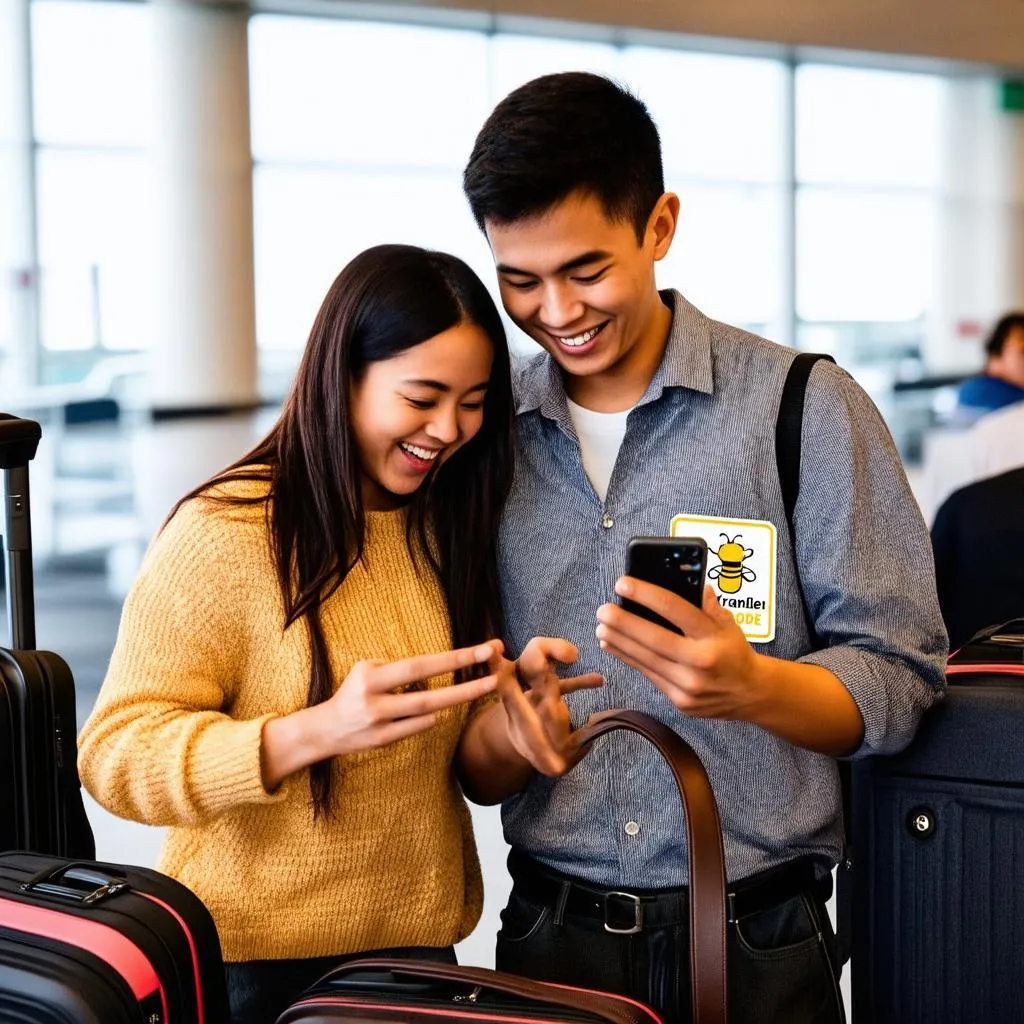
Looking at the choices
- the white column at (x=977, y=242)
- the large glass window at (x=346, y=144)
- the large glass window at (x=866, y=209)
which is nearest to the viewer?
the large glass window at (x=346, y=144)

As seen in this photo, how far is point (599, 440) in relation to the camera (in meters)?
1.76

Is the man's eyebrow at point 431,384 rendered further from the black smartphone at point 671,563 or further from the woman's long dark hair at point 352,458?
the black smartphone at point 671,563

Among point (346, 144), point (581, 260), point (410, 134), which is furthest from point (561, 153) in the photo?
point (410, 134)

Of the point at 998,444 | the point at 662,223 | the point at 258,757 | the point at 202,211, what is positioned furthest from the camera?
the point at 202,211

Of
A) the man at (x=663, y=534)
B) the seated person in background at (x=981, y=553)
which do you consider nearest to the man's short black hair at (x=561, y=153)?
the man at (x=663, y=534)

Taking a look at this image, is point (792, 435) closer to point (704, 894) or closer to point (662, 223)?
point (662, 223)

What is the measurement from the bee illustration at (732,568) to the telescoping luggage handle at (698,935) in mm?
251

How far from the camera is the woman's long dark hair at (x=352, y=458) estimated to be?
5.39 feet

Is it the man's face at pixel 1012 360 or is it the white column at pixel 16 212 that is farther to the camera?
the white column at pixel 16 212

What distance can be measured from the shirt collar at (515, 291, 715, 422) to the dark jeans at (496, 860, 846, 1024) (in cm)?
60

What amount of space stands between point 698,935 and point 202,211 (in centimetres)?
884

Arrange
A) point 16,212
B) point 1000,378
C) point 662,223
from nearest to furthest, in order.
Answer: point 662,223
point 1000,378
point 16,212

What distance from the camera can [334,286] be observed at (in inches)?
66.7

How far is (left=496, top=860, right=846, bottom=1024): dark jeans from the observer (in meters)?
1.62
